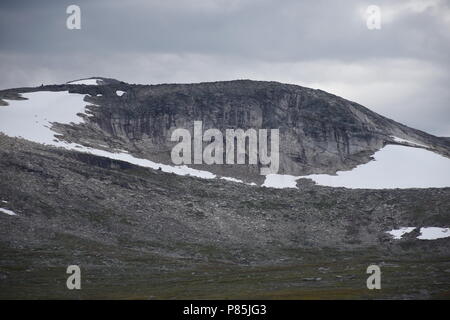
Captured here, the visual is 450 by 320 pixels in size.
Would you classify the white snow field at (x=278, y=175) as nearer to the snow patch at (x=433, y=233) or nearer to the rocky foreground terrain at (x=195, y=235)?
the rocky foreground terrain at (x=195, y=235)

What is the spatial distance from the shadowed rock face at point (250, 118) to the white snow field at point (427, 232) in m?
33.7

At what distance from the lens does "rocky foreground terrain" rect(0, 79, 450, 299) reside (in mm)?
81625

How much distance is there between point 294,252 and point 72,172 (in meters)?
40.5

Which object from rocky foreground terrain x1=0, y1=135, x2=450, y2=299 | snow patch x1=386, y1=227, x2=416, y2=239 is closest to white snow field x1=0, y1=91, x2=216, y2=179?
rocky foreground terrain x1=0, y1=135, x2=450, y2=299

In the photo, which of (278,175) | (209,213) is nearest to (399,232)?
(209,213)

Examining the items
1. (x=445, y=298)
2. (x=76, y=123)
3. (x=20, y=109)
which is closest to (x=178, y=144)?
(x=76, y=123)

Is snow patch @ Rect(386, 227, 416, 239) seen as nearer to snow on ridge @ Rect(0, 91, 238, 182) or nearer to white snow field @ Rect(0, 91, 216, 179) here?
snow on ridge @ Rect(0, 91, 238, 182)

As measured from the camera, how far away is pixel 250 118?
158 meters

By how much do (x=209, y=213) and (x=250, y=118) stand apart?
44.1m

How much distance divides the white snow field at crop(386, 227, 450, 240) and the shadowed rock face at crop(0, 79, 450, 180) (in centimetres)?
3368

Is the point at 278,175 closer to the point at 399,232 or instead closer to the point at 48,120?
the point at 399,232

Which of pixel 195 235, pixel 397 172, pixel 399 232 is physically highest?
pixel 397 172

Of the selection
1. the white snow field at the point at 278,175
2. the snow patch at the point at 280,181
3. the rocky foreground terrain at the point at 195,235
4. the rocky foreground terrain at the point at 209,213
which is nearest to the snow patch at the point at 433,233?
the rocky foreground terrain at the point at 209,213
